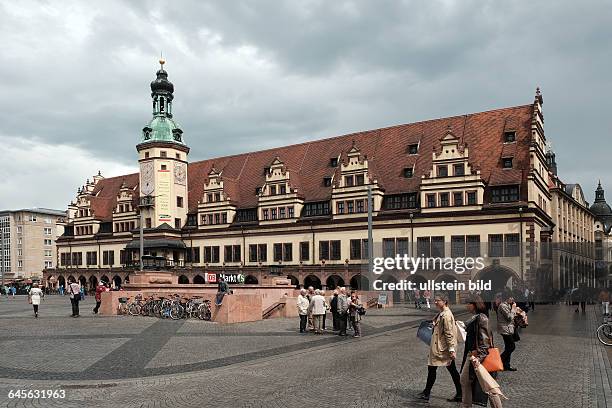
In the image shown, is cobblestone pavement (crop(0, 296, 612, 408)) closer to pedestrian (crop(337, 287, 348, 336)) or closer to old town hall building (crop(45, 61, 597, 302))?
pedestrian (crop(337, 287, 348, 336))

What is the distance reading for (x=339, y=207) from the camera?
54969 mm

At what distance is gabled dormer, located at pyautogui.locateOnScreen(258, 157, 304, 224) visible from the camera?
2299 inches

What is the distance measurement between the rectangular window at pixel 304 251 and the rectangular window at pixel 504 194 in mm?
18519

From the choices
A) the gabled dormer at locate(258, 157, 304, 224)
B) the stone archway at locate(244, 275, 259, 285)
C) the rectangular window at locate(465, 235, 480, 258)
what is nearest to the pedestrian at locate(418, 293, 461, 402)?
the rectangular window at locate(465, 235, 480, 258)

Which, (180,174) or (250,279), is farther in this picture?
(180,174)

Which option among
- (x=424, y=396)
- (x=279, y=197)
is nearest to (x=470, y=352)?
(x=424, y=396)

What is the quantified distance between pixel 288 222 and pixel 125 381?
45.8 m

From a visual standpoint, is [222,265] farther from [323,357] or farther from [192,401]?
[192,401]

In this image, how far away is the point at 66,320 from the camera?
27.8m

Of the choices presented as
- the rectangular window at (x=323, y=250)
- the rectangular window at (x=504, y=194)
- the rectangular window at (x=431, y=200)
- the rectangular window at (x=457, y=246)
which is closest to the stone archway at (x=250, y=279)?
the rectangular window at (x=323, y=250)

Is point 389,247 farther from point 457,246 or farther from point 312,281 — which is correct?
point 312,281

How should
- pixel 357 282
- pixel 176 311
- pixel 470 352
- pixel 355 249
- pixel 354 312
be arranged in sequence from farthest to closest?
pixel 355 249
pixel 357 282
pixel 176 311
pixel 354 312
pixel 470 352

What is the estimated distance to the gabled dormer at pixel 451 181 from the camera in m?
48.1

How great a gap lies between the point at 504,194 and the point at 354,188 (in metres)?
13.5
